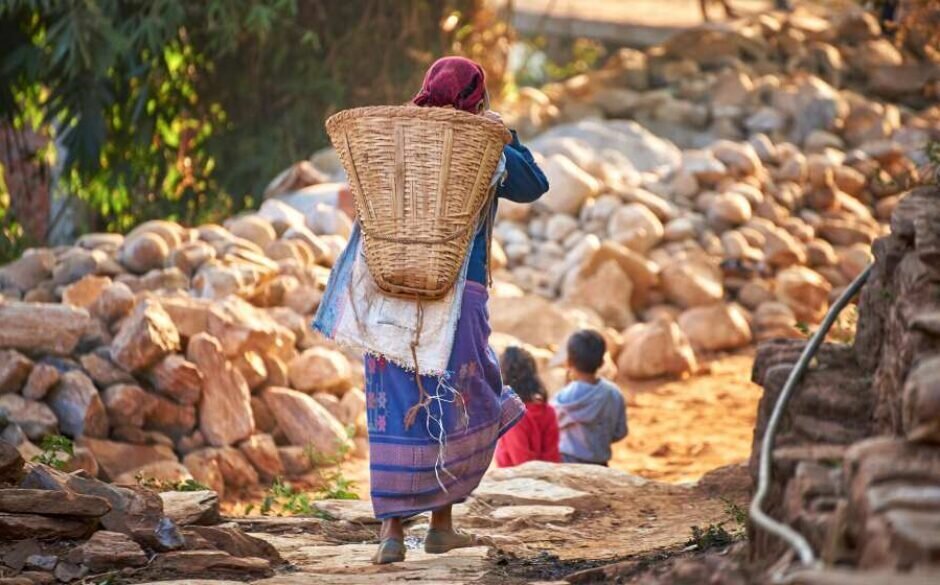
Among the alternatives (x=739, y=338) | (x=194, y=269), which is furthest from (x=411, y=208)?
(x=739, y=338)

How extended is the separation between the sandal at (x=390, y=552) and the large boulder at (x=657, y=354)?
5.74 metres

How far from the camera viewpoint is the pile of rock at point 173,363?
7.62m

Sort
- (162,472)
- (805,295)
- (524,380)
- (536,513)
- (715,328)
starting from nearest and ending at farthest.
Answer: (536,513) < (524,380) < (162,472) < (715,328) < (805,295)

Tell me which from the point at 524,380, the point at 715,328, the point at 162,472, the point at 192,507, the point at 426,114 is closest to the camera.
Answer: the point at 426,114

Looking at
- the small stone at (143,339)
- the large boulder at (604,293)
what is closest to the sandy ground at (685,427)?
the large boulder at (604,293)

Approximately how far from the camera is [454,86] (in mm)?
4656

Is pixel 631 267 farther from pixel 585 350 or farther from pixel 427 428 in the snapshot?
pixel 427 428

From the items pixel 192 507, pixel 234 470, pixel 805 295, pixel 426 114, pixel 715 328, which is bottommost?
pixel 234 470

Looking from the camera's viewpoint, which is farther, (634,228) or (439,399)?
(634,228)

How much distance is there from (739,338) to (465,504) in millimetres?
5453

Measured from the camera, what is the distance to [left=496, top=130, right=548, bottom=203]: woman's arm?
4723mm

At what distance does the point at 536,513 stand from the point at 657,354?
462 centimetres

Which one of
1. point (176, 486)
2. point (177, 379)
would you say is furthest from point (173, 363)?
point (176, 486)

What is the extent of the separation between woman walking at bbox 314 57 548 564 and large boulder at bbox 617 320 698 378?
5.66 metres
